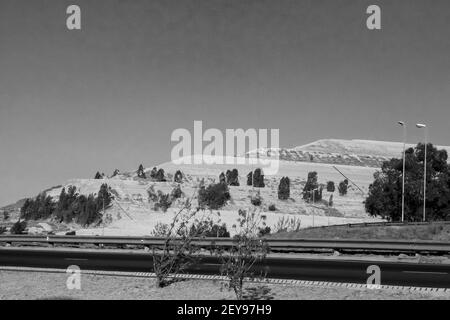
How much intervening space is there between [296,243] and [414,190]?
29886mm

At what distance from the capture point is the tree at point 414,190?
50469mm

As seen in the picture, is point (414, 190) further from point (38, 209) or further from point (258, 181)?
point (38, 209)

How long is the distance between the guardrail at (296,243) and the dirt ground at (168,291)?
5.10 meters

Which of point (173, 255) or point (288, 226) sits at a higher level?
point (173, 255)

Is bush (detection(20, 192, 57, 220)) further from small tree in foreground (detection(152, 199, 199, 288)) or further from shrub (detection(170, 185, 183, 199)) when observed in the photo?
small tree in foreground (detection(152, 199, 199, 288))

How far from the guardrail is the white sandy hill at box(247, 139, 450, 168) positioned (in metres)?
112

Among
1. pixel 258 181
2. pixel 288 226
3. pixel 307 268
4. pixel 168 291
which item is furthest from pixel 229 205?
pixel 168 291

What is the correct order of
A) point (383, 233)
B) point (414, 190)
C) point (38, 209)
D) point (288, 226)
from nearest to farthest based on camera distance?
point (383, 233) < point (288, 226) < point (414, 190) < point (38, 209)

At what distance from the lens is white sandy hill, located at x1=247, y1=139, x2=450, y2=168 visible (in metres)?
144

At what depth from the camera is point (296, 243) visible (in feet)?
79.9

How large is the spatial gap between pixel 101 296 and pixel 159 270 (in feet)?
5.56

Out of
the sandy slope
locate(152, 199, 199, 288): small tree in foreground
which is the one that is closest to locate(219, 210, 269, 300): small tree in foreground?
locate(152, 199, 199, 288): small tree in foreground
